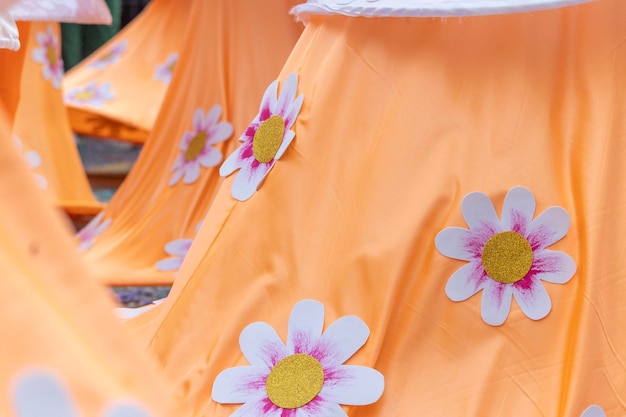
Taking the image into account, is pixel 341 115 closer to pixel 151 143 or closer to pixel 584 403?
pixel 584 403

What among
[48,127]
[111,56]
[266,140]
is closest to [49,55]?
[48,127]

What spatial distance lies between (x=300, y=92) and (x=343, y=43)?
7 centimetres

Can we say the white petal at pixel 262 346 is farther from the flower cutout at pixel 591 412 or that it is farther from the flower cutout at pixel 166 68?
the flower cutout at pixel 166 68

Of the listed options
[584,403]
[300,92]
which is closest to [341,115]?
[300,92]

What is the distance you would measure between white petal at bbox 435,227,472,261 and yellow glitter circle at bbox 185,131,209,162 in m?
0.79

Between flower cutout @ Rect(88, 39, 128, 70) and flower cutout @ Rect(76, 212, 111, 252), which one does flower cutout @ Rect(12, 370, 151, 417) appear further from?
flower cutout @ Rect(88, 39, 128, 70)

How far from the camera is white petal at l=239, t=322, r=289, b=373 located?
828 mm

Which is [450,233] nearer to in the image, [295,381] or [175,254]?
[295,381]

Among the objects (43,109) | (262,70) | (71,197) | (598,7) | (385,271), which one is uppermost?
(598,7)

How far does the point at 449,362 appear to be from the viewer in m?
0.81

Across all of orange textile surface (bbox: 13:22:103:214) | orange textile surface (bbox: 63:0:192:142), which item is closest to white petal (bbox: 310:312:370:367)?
orange textile surface (bbox: 13:22:103:214)

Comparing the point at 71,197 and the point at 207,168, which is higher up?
the point at 207,168

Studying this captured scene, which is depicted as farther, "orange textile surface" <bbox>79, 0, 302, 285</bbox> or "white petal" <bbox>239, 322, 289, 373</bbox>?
"orange textile surface" <bbox>79, 0, 302, 285</bbox>

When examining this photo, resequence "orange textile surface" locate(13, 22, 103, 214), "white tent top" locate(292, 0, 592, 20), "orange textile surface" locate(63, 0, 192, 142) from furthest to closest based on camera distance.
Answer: "orange textile surface" locate(63, 0, 192, 142)
"orange textile surface" locate(13, 22, 103, 214)
"white tent top" locate(292, 0, 592, 20)
